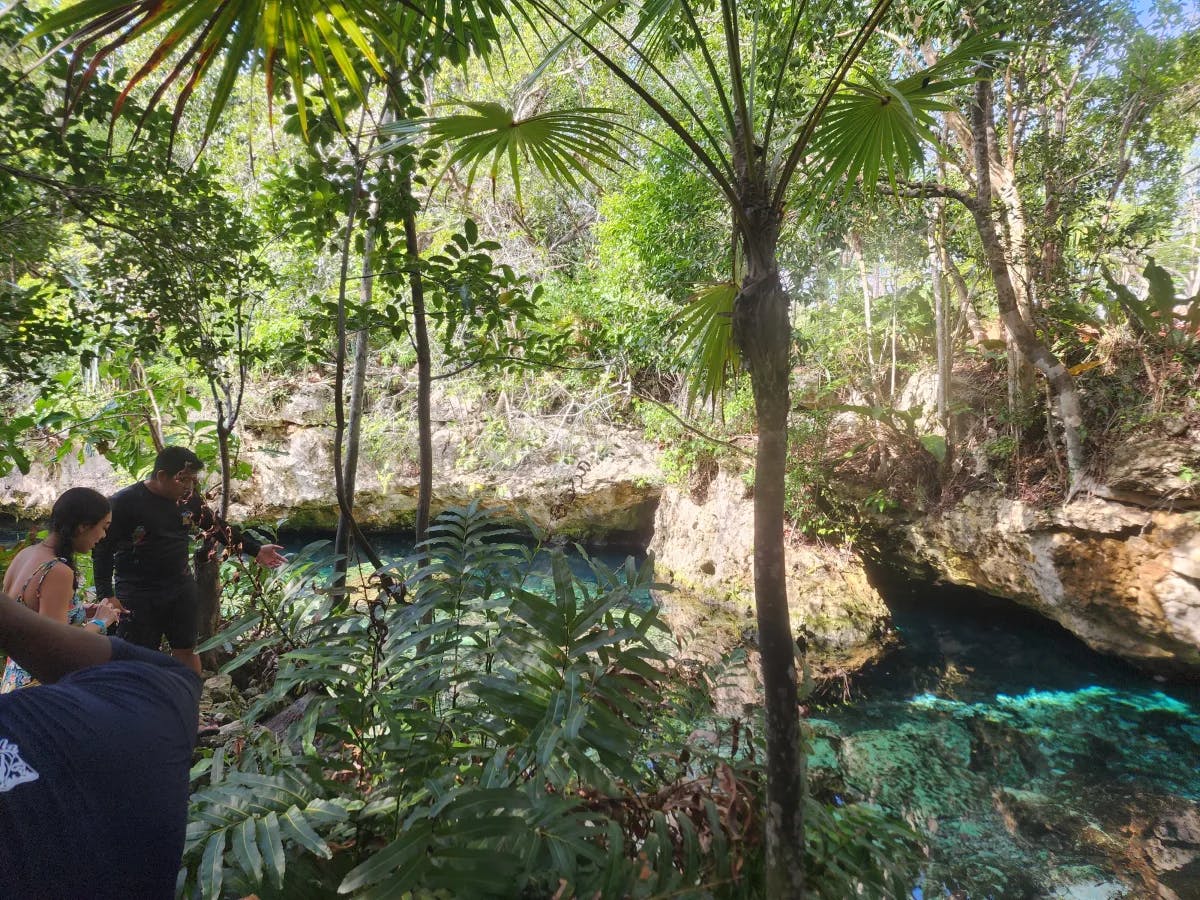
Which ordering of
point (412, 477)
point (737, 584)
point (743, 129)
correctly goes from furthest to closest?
1. point (412, 477)
2. point (737, 584)
3. point (743, 129)

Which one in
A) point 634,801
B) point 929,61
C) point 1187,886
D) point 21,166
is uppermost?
point 929,61

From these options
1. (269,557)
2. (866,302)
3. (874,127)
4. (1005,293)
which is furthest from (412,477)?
(874,127)

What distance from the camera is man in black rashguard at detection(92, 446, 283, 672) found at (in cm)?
303

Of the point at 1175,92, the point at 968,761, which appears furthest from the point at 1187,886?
the point at 1175,92

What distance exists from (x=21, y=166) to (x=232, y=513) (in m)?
8.96

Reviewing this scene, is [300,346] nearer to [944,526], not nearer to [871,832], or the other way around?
[871,832]

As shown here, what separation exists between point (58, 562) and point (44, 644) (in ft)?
5.58

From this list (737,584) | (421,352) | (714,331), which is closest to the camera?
(714,331)

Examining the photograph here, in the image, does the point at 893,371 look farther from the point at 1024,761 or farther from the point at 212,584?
the point at 212,584

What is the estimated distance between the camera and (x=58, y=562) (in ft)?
7.66

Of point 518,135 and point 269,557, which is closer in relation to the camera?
point 518,135

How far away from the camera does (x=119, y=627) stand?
3100 millimetres

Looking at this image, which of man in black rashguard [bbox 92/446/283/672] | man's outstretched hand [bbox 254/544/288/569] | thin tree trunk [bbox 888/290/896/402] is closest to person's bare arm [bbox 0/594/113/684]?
man's outstretched hand [bbox 254/544/288/569]

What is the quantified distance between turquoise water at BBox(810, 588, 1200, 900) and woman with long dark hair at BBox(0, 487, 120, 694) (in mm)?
3129
